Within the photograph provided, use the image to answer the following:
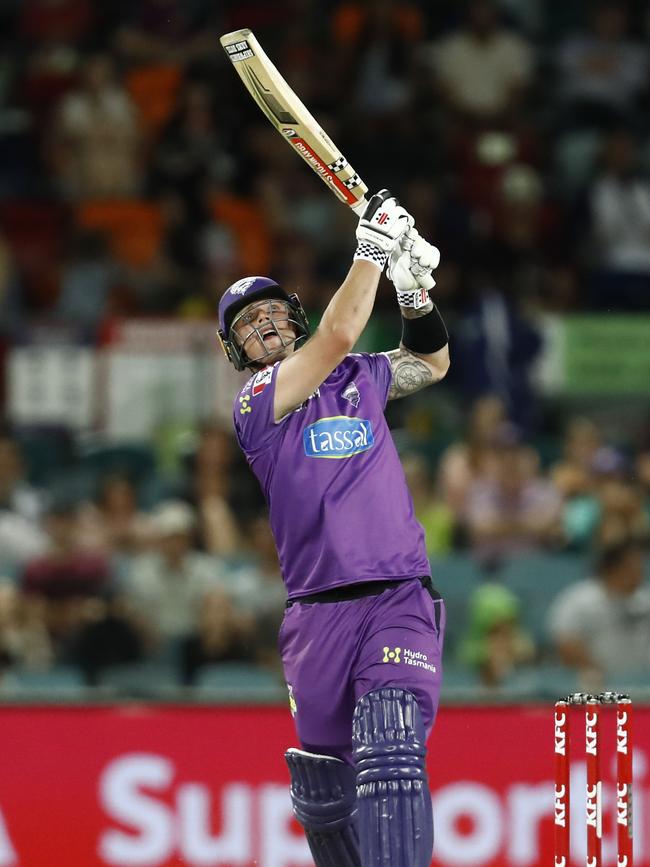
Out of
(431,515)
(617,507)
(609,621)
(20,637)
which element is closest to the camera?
(609,621)

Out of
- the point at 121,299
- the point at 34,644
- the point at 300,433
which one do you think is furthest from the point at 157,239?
the point at 300,433

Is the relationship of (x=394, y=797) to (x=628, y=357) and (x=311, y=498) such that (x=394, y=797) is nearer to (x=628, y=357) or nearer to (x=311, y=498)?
(x=311, y=498)

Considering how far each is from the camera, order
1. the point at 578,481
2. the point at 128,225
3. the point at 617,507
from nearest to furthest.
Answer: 1. the point at 617,507
2. the point at 578,481
3. the point at 128,225

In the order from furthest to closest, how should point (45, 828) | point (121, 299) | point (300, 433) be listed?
point (121, 299) < point (45, 828) < point (300, 433)

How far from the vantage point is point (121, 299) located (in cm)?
1107

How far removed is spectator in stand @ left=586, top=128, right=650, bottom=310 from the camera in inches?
448

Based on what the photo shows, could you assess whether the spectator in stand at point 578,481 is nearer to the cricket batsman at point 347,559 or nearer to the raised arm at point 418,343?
the raised arm at point 418,343

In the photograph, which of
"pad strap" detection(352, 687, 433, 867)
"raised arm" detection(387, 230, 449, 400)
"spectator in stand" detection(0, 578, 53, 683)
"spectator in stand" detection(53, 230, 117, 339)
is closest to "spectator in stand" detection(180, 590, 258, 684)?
"spectator in stand" detection(0, 578, 53, 683)

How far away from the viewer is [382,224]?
18.0 feet

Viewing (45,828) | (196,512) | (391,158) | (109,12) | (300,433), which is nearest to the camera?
(300,433)

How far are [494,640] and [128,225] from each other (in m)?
4.40

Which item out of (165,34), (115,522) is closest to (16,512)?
(115,522)

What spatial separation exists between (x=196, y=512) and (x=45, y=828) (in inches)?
96.5

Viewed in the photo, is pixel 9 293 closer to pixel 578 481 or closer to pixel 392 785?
pixel 578 481
